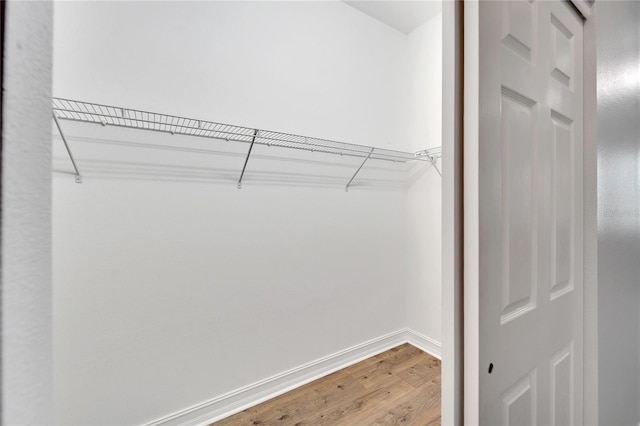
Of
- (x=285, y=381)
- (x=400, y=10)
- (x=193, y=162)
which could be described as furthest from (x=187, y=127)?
(x=400, y=10)

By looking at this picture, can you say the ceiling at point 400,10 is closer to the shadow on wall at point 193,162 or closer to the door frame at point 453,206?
the shadow on wall at point 193,162

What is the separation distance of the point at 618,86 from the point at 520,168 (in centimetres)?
94

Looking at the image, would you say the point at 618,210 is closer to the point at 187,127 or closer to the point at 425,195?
the point at 425,195

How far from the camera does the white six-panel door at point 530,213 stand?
0.64 m

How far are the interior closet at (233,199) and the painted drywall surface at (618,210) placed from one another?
37.4 inches

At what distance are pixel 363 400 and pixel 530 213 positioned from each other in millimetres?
1447

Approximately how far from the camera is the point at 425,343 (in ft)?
7.03

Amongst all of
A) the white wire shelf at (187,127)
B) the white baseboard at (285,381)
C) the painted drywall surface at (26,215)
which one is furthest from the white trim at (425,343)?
the painted drywall surface at (26,215)

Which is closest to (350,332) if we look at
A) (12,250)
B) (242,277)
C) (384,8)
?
(242,277)

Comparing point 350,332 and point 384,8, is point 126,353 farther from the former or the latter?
point 384,8

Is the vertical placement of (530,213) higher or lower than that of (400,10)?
lower

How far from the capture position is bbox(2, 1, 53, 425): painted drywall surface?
0.24 meters

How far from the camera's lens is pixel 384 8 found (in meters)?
2.01

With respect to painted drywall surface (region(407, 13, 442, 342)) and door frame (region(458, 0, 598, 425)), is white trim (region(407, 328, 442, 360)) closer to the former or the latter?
painted drywall surface (region(407, 13, 442, 342))
